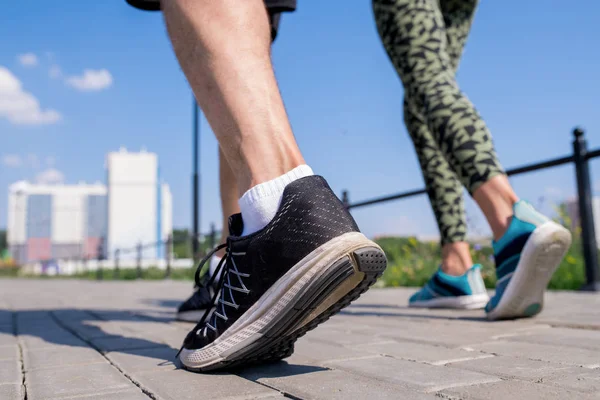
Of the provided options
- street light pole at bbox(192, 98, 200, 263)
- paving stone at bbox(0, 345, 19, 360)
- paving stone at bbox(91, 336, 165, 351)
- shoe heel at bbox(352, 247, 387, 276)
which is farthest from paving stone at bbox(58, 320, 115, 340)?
street light pole at bbox(192, 98, 200, 263)

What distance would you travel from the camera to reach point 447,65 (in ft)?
6.87

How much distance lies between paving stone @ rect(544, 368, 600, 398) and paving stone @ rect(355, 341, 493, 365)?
0.25 m

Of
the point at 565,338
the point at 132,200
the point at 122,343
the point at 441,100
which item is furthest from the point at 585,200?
the point at 132,200

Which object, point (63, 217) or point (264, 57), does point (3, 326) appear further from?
point (63, 217)

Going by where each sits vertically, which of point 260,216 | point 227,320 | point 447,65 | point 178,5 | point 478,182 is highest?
point 447,65

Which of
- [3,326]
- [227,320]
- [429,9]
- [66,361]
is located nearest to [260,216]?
[227,320]

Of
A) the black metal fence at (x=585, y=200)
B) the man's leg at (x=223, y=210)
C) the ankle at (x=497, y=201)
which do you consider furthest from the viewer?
the black metal fence at (x=585, y=200)

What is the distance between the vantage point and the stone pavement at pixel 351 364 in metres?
0.97

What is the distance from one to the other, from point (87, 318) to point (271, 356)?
67.2 inches

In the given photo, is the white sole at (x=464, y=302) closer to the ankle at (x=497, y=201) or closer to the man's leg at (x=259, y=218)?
the ankle at (x=497, y=201)

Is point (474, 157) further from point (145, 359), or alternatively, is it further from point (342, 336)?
point (145, 359)

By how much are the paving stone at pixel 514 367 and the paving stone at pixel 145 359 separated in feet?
2.18

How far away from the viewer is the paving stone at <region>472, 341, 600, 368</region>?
1205 millimetres

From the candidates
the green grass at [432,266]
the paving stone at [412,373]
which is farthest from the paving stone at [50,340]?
the green grass at [432,266]
